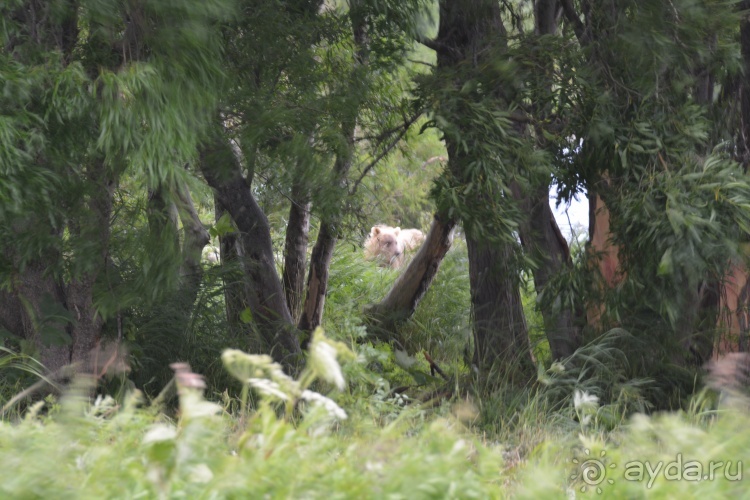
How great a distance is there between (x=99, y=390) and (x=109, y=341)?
50 centimetres

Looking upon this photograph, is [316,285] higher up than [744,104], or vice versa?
[744,104]

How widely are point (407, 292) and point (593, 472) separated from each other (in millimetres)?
7943

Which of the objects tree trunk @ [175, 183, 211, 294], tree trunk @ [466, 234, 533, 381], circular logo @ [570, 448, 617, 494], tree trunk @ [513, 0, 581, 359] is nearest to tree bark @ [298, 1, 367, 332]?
tree trunk @ [175, 183, 211, 294]

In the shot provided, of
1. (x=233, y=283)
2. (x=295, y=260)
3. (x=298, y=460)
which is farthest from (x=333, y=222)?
(x=298, y=460)

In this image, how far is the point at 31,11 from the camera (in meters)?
4.91

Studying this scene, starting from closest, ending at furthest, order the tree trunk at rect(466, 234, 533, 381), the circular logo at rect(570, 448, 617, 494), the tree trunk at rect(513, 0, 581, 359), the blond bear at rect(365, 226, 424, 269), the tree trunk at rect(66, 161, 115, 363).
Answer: the circular logo at rect(570, 448, 617, 494) → the tree trunk at rect(66, 161, 115, 363) → the tree trunk at rect(513, 0, 581, 359) → the tree trunk at rect(466, 234, 533, 381) → the blond bear at rect(365, 226, 424, 269)

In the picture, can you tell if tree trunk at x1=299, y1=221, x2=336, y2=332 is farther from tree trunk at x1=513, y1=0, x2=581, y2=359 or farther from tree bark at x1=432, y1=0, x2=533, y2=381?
tree trunk at x1=513, y1=0, x2=581, y2=359

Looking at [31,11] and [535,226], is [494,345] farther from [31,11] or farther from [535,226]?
[31,11]

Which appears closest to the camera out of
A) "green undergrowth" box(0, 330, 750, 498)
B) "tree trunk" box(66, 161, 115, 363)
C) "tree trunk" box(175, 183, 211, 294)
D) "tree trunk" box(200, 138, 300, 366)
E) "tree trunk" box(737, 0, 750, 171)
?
"green undergrowth" box(0, 330, 750, 498)

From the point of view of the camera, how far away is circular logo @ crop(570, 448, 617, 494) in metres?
2.56

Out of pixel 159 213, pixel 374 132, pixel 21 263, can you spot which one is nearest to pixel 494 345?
pixel 374 132

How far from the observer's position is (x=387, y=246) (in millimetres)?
14312

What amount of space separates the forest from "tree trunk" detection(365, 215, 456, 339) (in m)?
2.05

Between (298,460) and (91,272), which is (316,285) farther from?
(298,460)
